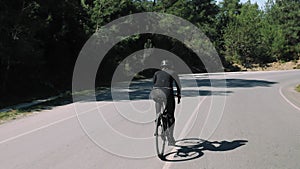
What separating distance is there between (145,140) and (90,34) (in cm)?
2531

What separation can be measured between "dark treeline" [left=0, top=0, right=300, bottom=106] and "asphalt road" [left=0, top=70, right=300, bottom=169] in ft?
29.6

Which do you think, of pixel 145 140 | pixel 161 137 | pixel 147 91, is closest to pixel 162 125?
pixel 161 137

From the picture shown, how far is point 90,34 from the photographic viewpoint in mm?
32500

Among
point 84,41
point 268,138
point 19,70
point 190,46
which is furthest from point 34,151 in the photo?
point 190,46

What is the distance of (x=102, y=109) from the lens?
561 inches

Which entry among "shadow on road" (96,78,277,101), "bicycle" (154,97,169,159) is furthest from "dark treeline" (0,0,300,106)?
"bicycle" (154,97,169,159)

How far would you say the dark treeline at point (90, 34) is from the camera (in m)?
21.0

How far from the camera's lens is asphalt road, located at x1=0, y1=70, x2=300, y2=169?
21.4 ft

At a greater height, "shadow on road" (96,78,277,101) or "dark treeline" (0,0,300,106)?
"dark treeline" (0,0,300,106)

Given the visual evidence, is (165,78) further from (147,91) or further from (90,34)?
(90,34)

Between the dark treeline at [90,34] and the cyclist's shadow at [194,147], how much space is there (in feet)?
44.2

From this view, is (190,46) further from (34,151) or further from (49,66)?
(34,151)

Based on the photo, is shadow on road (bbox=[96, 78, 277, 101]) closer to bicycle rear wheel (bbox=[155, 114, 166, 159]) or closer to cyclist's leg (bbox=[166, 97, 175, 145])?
cyclist's leg (bbox=[166, 97, 175, 145])

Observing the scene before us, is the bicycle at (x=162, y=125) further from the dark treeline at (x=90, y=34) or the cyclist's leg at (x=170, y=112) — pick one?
the dark treeline at (x=90, y=34)
